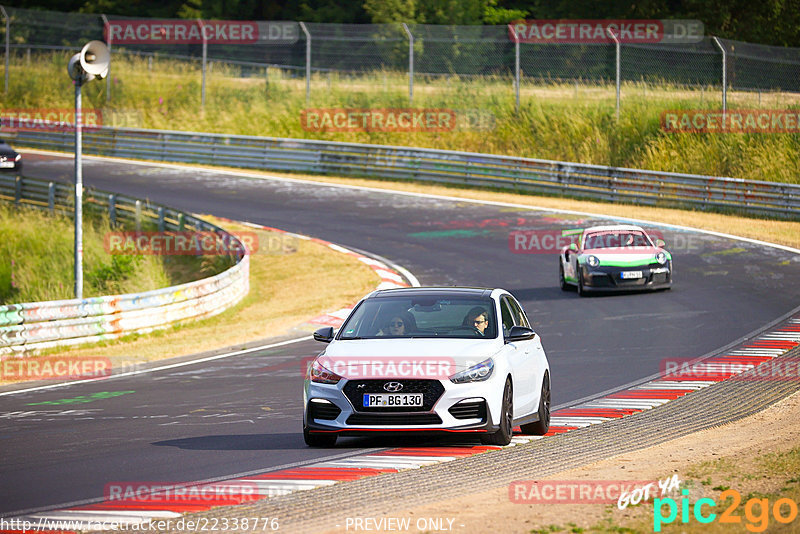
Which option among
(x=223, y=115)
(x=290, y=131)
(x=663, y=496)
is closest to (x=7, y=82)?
(x=223, y=115)

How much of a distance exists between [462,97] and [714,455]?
35377 millimetres

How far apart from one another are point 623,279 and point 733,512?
15374mm

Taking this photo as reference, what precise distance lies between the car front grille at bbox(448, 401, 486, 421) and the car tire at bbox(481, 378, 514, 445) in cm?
25

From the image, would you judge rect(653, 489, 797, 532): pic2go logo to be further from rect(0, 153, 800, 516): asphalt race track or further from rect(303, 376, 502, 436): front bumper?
rect(0, 153, 800, 516): asphalt race track

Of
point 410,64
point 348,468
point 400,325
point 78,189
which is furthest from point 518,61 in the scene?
point 348,468

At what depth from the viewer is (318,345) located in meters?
18.1

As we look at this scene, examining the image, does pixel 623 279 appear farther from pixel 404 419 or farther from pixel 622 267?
pixel 404 419

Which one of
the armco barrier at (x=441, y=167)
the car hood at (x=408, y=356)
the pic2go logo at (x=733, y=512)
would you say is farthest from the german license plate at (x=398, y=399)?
the armco barrier at (x=441, y=167)

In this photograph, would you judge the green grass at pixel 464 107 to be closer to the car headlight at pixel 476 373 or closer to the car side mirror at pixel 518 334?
the car side mirror at pixel 518 334

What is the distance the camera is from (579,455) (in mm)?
9867

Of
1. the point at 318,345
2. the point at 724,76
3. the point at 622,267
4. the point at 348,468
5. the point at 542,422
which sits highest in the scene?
the point at 724,76

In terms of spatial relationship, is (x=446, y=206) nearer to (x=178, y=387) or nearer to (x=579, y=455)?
(x=178, y=387)

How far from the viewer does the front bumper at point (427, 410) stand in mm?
9836

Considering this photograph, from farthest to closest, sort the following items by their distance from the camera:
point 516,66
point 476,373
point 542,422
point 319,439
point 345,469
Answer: point 516,66, point 542,422, point 319,439, point 476,373, point 345,469
